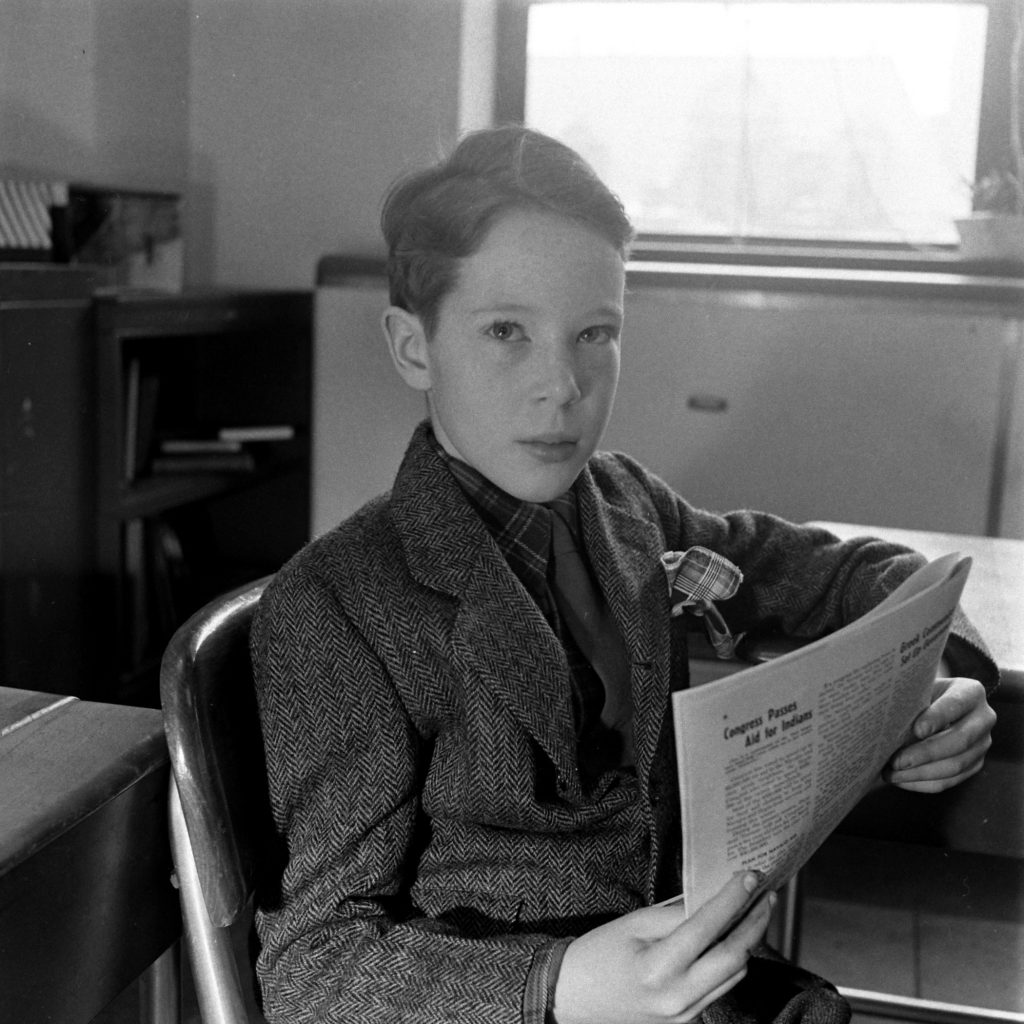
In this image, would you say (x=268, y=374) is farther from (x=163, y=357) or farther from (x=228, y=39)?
(x=228, y=39)

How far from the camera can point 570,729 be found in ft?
2.46

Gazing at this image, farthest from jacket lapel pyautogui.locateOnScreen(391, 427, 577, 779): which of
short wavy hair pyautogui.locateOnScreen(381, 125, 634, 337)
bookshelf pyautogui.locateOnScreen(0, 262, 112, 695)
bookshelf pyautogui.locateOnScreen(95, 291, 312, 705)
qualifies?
bookshelf pyautogui.locateOnScreen(95, 291, 312, 705)

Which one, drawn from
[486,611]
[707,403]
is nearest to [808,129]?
[707,403]

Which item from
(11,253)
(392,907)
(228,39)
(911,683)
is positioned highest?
(228,39)

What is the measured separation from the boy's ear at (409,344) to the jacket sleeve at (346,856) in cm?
16

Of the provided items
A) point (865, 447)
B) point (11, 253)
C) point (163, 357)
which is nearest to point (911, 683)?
point (865, 447)

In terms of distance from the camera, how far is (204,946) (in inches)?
26.7

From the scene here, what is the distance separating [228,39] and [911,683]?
986mm

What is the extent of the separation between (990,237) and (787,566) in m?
1.69

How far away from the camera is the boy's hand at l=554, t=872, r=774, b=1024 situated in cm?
59

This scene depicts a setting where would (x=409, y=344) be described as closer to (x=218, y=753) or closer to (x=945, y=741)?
(x=218, y=753)

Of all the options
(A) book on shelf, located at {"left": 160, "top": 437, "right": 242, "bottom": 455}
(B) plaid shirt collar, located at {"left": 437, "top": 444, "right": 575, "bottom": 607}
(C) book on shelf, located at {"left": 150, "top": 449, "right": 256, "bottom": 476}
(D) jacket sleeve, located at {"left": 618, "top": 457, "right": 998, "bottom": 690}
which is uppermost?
(B) plaid shirt collar, located at {"left": 437, "top": 444, "right": 575, "bottom": 607}

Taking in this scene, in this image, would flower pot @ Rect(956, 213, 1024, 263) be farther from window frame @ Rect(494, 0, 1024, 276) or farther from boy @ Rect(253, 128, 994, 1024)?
boy @ Rect(253, 128, 994, 1024)

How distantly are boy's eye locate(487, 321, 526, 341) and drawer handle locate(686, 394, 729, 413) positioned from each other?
1544 mm
